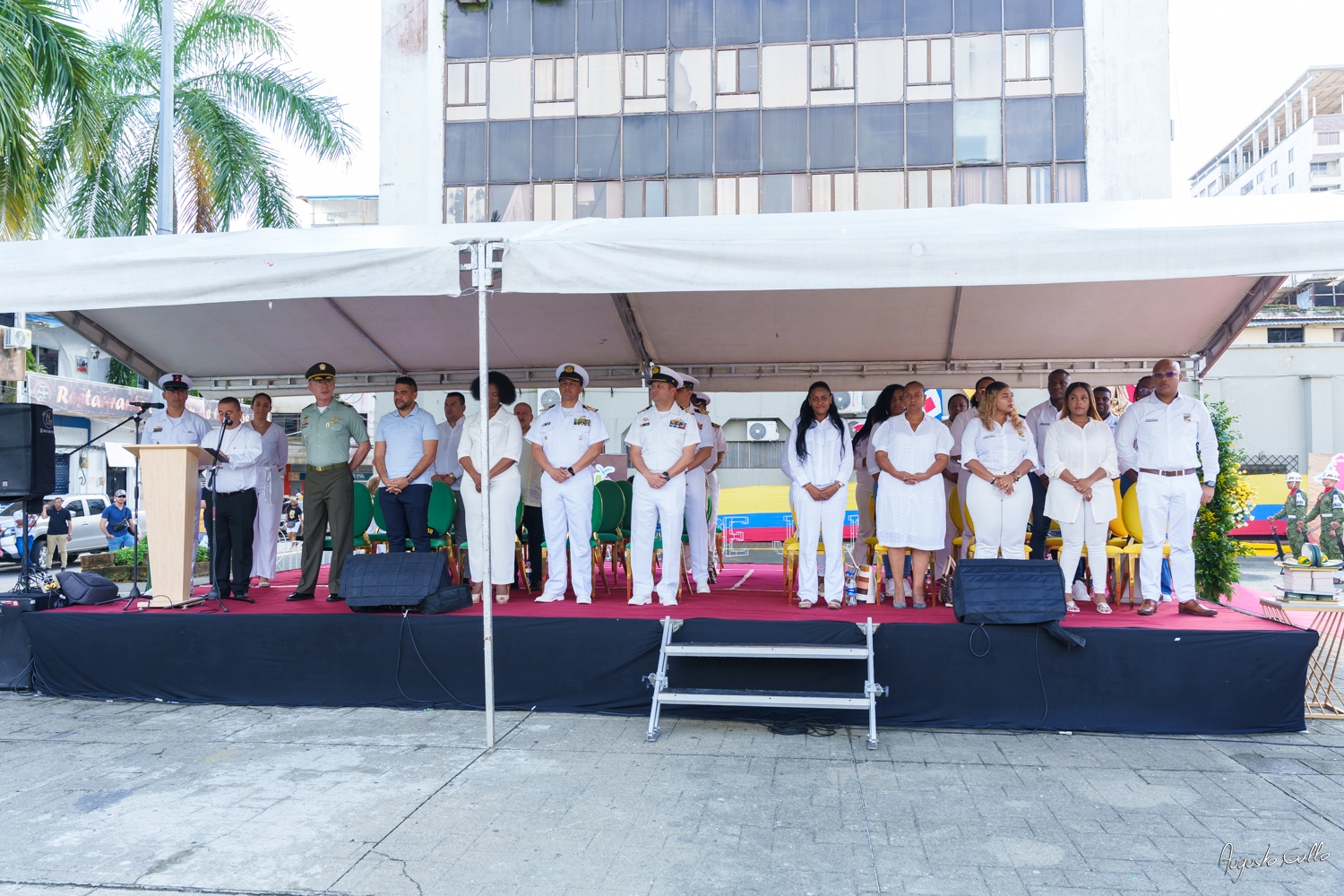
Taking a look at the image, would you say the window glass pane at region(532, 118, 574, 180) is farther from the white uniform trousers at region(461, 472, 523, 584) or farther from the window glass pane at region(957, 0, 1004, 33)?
the white uniform trousers at region(461, 472, 523, 584)

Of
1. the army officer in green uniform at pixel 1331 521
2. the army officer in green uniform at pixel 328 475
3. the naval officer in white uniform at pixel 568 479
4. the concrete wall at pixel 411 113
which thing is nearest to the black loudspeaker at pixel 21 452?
the army officer in green uniform at pixel 328 475

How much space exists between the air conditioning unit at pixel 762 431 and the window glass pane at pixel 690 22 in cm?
1029

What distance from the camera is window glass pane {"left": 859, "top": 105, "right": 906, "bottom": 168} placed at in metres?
22.2

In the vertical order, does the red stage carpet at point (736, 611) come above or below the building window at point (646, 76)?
below

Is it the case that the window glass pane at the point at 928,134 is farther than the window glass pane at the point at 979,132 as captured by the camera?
Yes

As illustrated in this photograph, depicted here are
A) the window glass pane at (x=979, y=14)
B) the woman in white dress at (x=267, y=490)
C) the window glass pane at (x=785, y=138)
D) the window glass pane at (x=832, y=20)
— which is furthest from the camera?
the window glass pane at (x=785, y=138)

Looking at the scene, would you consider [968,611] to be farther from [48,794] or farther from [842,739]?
[48,794]

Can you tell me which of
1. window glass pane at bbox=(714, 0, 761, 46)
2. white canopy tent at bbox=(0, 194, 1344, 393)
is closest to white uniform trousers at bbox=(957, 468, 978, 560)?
white canopy tent at bbox=(0, 194, 1344, 393)

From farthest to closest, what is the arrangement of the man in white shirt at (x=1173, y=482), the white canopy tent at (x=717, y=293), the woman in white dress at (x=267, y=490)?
the woman in white dress at (x=267, y=490)
the man in white shirt at (x=1173, y=482)
the white canopy tent at (x=717, y=293)

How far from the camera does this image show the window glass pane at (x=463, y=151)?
23.8 m

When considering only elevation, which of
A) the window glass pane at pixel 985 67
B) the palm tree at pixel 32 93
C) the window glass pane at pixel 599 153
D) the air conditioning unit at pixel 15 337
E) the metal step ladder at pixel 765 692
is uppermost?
the window glass pane at pixel 985 67

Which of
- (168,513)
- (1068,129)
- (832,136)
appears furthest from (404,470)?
(1068,129)

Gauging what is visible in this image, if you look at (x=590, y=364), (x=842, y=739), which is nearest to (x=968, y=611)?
(x=842, y=739)

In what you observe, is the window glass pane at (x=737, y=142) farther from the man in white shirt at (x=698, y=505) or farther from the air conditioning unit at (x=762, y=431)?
the man in white shirt at (x=698, y=505)
